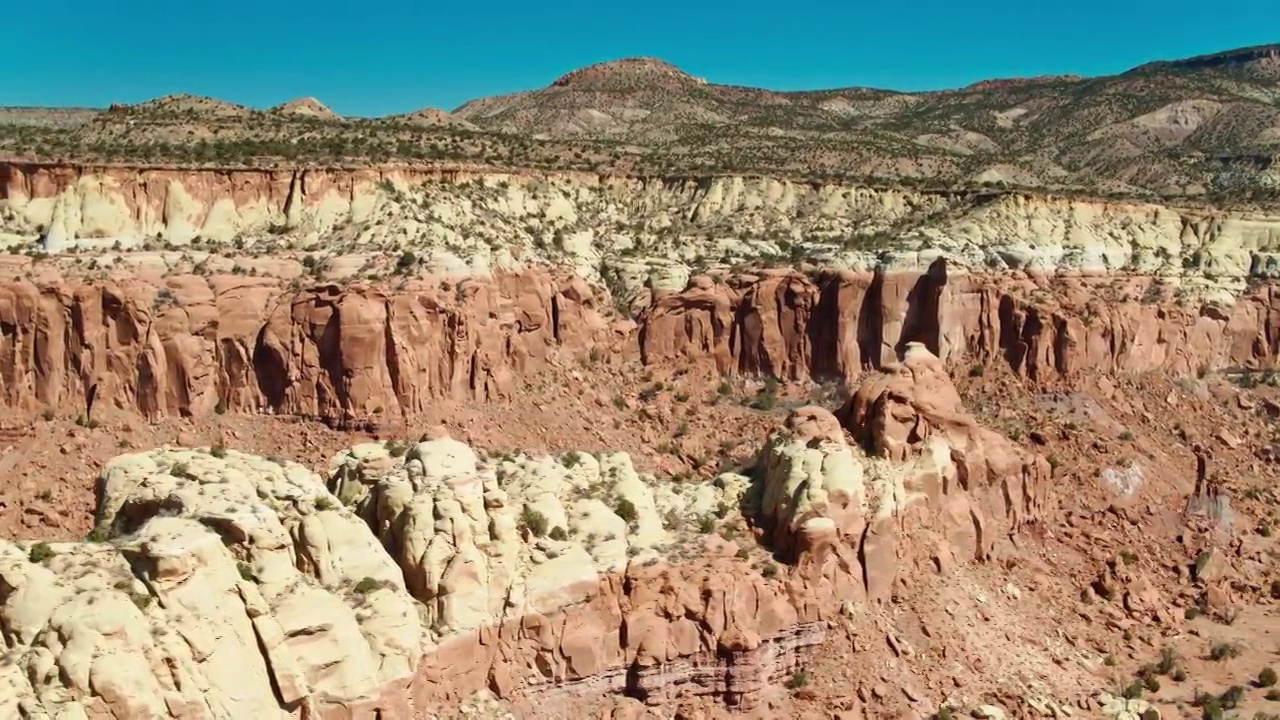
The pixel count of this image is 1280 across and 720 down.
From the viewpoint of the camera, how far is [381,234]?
174ft

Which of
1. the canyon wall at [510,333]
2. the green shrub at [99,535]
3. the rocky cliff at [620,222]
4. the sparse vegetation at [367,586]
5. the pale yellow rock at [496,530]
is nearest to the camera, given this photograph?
the green shrub at [99,535]

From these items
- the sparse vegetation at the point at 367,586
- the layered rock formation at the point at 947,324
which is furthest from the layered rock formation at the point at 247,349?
the sparse vegetation at the point at 367,586

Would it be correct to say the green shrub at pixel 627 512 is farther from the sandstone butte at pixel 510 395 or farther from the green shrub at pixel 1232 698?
the green shrub at pixel 1232 698

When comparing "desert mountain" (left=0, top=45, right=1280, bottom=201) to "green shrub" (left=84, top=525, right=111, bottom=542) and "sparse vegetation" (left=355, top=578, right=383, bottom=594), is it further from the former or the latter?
"sparse vegetation" (left=355, top=578, right=383, bottom=594)

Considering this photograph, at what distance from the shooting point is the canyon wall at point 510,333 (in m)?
42.3

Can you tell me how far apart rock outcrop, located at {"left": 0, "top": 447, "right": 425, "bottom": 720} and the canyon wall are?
59.2 ft

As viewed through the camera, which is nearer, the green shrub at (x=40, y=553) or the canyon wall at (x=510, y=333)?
the green shrub at (x=40, y=553)

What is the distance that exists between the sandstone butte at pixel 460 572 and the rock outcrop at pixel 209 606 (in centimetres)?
4

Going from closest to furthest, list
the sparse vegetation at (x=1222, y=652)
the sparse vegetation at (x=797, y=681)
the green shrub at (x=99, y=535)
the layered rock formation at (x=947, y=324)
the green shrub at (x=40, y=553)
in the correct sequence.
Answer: the green shrub at (x=40, y=553) < the green shrub at (x=99, y=535) < the sparse vegetation at (x=797, y=681) < the sparse vegetation at (x=1222, y=652) < the layered rock formation at (x=947, y=324)

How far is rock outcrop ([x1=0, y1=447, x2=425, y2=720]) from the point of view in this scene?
19.6m

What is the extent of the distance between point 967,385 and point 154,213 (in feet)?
121

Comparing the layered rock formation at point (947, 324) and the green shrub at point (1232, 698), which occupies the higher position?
the layered rock formation at point (947, 324)

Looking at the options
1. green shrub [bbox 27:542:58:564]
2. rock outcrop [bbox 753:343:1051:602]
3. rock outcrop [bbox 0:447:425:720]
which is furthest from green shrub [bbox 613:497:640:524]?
green shrub [bbox 27:542:58:564]

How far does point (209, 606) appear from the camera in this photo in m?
21.3
